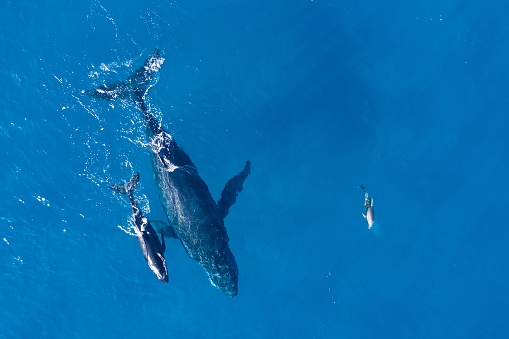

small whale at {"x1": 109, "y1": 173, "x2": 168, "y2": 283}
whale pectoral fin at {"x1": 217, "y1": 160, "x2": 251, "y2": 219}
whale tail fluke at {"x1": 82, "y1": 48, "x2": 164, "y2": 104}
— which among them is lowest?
small whale at {"x1": 109, "y1": 173, "x2": 168, "y2": 283}

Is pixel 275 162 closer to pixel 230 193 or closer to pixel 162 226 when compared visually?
pixel 230 193

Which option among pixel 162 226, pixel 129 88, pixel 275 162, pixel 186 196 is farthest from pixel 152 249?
pixel 275 162

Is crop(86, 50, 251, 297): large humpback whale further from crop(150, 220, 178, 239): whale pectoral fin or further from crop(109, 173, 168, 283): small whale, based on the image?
crop(109, 173, 168, 283): small whale

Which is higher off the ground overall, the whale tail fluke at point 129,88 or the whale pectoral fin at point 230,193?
the whale tail fluke at point 129,88

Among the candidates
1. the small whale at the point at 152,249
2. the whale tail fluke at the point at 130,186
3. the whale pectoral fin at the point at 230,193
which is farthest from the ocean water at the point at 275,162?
the small whale at the point at 152,249

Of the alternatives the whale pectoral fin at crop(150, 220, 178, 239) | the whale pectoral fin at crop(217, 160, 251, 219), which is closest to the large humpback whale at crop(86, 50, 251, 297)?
the whale pectoral fin at crop(217, 160, 251, 219)

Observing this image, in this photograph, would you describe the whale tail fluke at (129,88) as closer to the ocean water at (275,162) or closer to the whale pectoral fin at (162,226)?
the ocean water at (275,162)

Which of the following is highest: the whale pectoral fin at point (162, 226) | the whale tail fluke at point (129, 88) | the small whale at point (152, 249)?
the whale tail fluke at point (129, 88)
